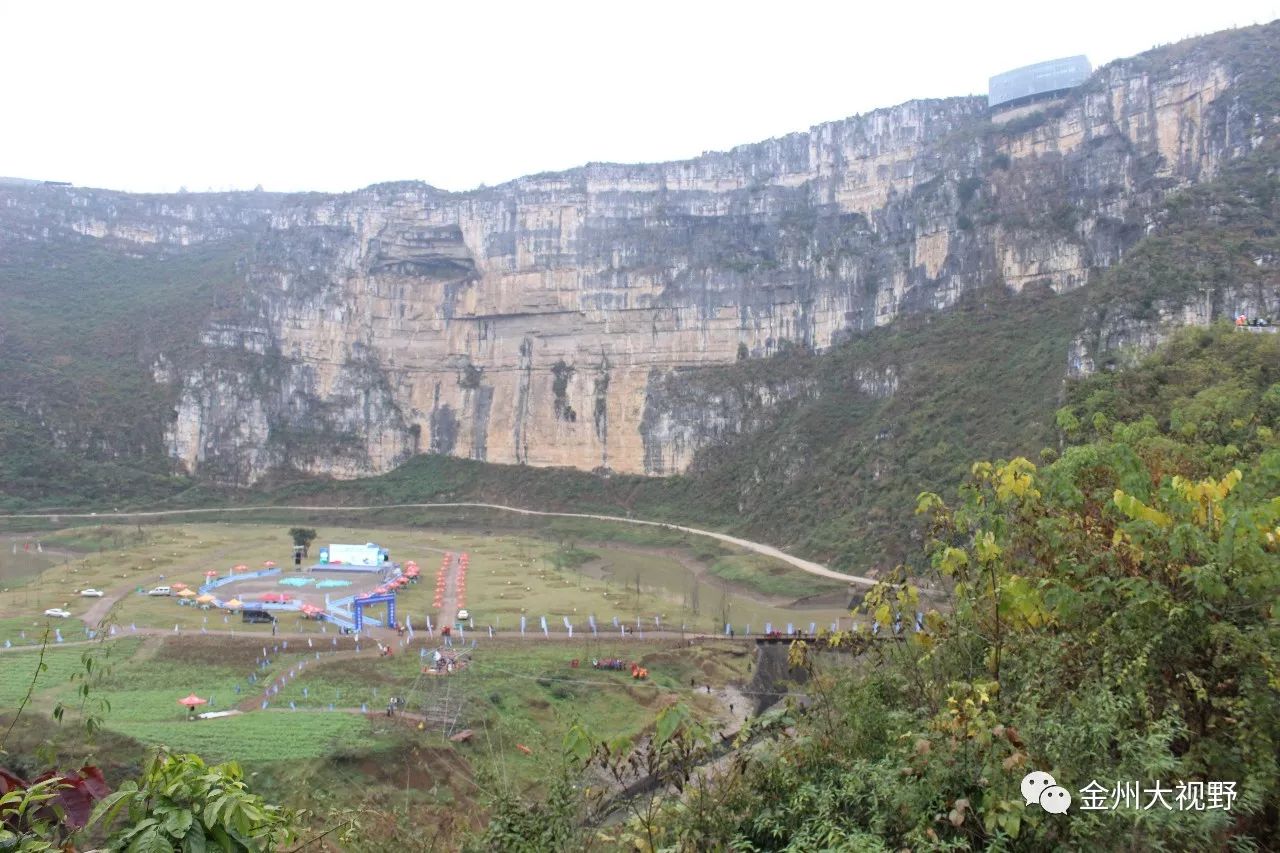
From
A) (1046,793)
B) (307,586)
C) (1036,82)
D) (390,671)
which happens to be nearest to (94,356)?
(307,586)

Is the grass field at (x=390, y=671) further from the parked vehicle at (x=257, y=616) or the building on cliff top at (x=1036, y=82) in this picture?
the building on cliff top at (x=1036, y=82)

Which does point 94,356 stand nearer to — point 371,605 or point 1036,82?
point 371,605

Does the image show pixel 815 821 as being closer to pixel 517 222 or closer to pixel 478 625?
pixel 478 625

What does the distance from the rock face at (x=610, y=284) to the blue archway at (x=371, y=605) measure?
38.7 m

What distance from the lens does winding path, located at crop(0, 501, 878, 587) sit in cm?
4519

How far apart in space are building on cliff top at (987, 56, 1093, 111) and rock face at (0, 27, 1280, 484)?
236 cm

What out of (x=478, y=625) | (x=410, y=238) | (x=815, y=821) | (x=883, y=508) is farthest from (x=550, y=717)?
(x=410, y=238)

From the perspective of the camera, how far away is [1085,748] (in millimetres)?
4387

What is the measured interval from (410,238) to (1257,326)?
223 ft

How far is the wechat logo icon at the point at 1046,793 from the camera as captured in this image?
13.3 ft

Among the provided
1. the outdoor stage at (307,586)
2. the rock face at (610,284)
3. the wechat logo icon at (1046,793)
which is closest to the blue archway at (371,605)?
the outdoor stage at (307,586)

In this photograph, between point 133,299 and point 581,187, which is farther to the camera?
point 133,299

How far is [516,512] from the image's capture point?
2689 inches

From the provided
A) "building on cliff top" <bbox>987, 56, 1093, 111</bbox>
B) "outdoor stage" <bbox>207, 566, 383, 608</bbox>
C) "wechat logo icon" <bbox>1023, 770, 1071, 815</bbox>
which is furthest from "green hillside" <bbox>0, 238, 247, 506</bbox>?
"wechat logo icon" <bbox>1023, 770, 1071, 815</bbox>
